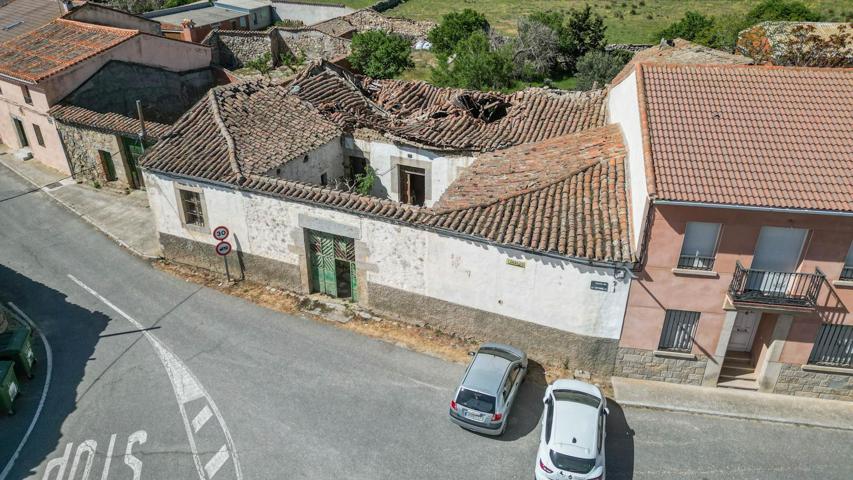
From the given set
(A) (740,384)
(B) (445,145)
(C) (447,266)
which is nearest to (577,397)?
(C) (447,266)

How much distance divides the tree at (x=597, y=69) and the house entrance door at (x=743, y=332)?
2528 cm

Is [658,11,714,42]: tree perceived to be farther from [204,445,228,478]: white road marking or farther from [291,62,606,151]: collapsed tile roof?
[204,445,228,478]: white road marking

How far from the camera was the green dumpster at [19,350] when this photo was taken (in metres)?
17.1

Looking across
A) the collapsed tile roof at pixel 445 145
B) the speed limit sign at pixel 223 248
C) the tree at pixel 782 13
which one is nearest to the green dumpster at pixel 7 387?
the speed limit sign at pixel 223 248

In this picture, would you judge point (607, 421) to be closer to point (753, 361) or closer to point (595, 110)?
point (753, 361)

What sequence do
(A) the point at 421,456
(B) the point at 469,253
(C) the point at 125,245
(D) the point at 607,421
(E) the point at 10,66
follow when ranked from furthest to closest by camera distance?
(E) the point at 10,66
(C) the point at 125,245
(B) the point at 469,253
(D) the point at 607,421
(A) the point at 421,456

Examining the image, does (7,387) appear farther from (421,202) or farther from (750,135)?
(750,135)

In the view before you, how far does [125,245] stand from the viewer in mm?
24922

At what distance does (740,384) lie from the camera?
17969 millimetres

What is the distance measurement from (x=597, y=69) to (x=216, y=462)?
35.8m

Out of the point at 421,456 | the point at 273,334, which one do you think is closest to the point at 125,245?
the point at 273,334

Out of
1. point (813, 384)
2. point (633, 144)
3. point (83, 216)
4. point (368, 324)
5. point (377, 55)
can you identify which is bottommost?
point (83, 216)

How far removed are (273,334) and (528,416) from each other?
871 cm

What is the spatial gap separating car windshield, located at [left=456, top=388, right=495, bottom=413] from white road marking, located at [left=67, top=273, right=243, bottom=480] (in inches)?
230
